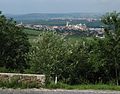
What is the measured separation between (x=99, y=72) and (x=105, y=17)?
152 inches

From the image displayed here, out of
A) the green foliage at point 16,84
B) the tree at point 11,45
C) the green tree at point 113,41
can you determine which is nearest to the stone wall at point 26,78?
the green foliage at point 16,84

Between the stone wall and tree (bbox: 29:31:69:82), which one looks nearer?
the stone wall

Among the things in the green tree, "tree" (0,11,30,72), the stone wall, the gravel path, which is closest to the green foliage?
the stone wall

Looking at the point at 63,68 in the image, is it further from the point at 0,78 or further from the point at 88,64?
the point at 0,78

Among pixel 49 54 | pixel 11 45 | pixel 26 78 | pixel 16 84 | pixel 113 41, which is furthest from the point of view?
pixel 11 45

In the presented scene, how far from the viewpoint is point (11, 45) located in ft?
99.7

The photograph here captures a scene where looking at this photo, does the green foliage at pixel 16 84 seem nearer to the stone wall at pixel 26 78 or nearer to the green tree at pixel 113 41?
the stone wall at pixel 26 78

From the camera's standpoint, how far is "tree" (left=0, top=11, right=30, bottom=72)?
93.4 ft

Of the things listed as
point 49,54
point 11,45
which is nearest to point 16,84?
point 49,54

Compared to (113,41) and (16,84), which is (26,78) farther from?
(113,41)

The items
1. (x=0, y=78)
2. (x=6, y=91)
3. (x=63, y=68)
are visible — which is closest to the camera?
(x=6, y=91)

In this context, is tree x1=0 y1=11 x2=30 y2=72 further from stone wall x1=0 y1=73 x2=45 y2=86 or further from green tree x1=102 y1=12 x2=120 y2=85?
stone wall x1=0 y1=73 x2=45 y2=86

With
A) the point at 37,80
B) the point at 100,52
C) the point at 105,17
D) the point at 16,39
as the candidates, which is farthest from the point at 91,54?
the point at 37,80

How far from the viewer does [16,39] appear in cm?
3103
